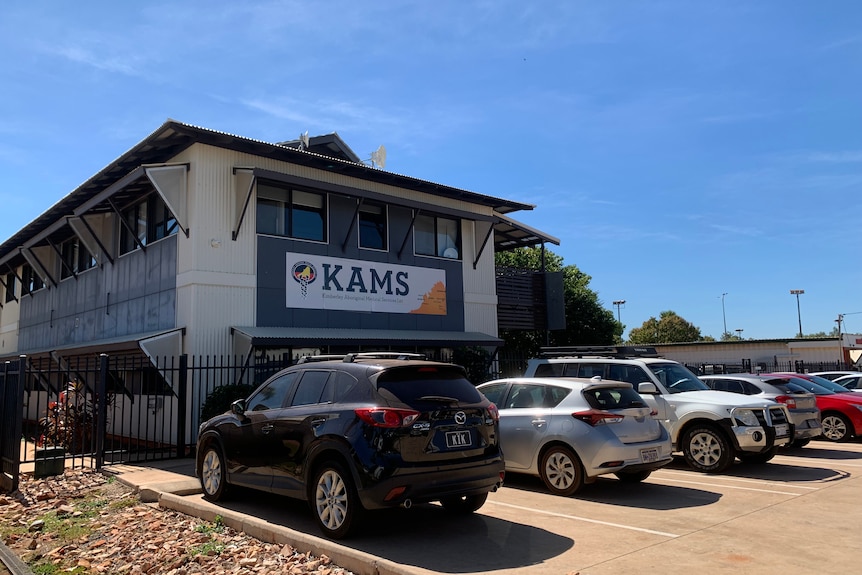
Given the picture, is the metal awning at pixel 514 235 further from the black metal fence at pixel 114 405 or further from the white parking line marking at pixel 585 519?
the white parking line marking at pixel 585 519

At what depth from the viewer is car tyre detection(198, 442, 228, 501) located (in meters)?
8.12

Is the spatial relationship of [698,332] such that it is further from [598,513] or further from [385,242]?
[598,513]

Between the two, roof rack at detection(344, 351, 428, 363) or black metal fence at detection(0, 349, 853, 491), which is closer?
roof rack at detection(344, 351, 428, 363)

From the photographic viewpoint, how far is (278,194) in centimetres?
1598

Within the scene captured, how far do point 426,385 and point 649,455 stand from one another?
3.55 m

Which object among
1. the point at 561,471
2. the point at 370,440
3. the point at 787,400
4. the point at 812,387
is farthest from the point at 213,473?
the point at 812,387

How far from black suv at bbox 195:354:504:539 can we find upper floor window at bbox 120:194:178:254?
9.56 m

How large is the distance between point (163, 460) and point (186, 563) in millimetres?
6753

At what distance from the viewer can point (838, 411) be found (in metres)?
14.4

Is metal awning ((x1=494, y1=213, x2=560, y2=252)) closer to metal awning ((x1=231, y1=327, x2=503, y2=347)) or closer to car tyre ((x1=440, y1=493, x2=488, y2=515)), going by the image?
metal awning ((x1=231, y1=327, x2=503, y2=347))

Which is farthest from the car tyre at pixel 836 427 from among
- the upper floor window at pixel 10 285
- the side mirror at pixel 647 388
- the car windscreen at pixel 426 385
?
the upper floor window at pixel 10 285

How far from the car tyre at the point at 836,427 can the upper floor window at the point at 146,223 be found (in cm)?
1577

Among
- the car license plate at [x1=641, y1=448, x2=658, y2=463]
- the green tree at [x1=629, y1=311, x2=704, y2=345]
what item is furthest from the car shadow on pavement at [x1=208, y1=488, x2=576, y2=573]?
the green tree at [x1=629, y1=311, x2=704, y2=345]

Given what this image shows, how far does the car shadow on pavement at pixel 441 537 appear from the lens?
5633 mm
